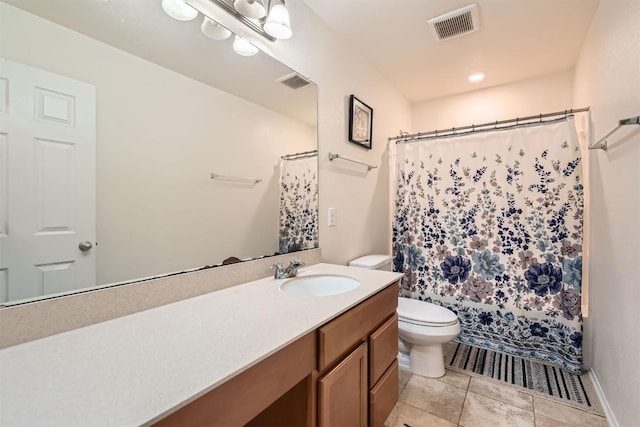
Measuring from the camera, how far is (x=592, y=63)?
183cm

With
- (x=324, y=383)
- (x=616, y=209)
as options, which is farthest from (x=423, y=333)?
(x=616, y=209)

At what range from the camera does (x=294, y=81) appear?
1.62 metres

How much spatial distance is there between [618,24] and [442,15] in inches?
34.3

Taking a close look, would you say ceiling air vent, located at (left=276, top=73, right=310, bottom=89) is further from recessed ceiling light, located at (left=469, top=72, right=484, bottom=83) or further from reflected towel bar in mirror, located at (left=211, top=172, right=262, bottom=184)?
recessed ceiling light, located at (left=469, top=72, right=484, bottom=83)

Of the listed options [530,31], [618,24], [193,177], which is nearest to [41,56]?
[193,177]

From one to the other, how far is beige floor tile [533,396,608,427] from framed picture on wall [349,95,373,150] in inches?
78.1

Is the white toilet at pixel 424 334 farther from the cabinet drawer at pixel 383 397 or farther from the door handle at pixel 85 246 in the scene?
the door handle at pixel 85 246

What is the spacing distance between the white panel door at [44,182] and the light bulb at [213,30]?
570 mm

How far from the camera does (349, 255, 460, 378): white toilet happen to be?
5.73ft

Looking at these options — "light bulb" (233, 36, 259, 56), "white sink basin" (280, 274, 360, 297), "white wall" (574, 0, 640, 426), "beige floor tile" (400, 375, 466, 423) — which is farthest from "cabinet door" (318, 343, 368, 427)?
"light bulb" (233, 36, 259, 56)

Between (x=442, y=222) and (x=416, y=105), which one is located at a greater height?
(x=416, y=105)

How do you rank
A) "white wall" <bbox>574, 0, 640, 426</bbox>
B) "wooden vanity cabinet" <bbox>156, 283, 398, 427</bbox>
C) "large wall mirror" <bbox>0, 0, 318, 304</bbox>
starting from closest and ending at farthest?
"wooden vanity cabinet" <bbox>156, 283, 398, 427</bbox> → "large wall mirror" <bbox>0, 0, 318, 304</bbox> → "white wall" <bbox>574, 0, 640, 426</bbox>

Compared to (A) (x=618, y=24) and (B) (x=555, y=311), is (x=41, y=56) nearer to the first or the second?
(A) (x=618, y=24)

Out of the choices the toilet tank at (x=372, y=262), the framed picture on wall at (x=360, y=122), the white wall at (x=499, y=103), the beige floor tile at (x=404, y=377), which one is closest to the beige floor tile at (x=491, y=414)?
the beige floor tile at (x=404, y=377)
